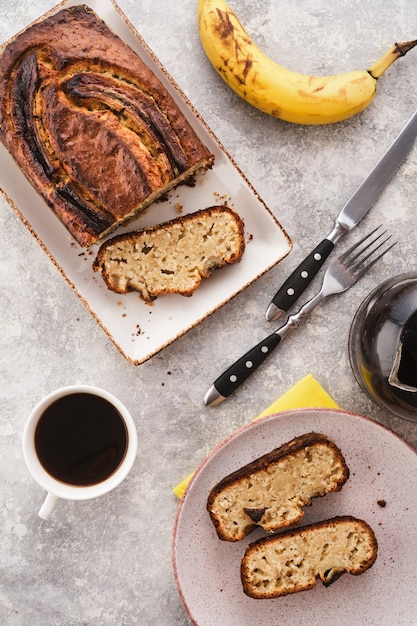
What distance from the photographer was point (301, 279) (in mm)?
2365

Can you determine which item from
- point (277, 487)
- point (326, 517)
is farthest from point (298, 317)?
point (326, 517)

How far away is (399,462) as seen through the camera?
2.24 metres

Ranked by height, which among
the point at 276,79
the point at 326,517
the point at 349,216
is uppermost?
→ the point at 276,79

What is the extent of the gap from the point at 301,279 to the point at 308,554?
0.91 m

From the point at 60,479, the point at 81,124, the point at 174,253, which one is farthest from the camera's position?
the point at 174,253

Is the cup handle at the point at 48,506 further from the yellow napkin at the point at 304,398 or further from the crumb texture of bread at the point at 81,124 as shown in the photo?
the crumb texture of bread at the point at 81,124

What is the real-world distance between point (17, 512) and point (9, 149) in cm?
124

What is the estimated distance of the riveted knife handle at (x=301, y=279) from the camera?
7.76 ft

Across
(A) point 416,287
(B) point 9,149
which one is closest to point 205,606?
(A) point 416,287

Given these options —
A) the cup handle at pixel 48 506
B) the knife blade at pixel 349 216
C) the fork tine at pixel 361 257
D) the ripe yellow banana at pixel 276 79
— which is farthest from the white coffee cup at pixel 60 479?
the ripe yellow banana at pixel 276 79

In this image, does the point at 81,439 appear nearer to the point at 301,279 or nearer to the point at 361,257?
the point at 301,279

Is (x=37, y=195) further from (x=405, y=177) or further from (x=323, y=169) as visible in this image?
(x=405, y=177)

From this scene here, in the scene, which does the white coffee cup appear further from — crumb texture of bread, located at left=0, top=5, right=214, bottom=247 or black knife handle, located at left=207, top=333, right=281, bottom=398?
crumb texture of bread, located at left=0, top=5, right=214, bottom=247

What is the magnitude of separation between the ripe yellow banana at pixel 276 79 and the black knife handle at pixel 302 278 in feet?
1.47
